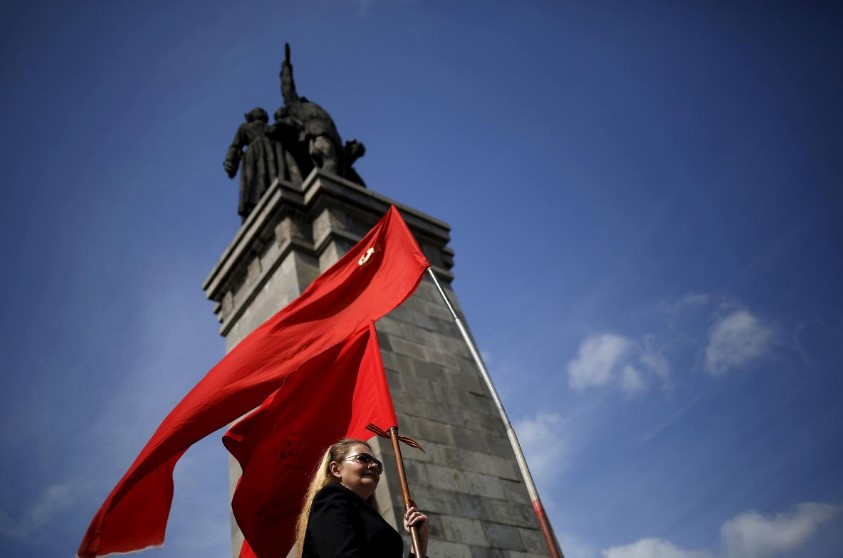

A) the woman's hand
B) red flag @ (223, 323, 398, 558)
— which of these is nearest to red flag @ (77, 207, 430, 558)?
red flag @ (223, 323, 398, 558)

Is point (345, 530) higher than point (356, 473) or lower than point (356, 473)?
lower

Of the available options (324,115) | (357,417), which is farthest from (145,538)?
(324,115)

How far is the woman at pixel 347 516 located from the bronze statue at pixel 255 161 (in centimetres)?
854

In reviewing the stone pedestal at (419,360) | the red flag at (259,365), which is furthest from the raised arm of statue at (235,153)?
the red flag at (259,365)

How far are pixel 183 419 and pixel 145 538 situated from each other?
877 millimetres

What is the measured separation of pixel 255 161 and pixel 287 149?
0.64 m

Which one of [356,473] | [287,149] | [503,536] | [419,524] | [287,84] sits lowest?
[419,524]

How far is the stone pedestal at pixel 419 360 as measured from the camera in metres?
6.92

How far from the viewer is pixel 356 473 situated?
335 centimetres

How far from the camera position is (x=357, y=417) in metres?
5.27

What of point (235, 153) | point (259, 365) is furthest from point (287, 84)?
point (259, 365)

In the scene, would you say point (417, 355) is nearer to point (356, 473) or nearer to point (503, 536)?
point (503, 536)

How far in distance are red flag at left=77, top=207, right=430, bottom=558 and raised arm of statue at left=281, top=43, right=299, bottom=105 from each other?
8.02 m

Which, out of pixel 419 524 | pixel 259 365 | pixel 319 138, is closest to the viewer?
pixel 419 524
